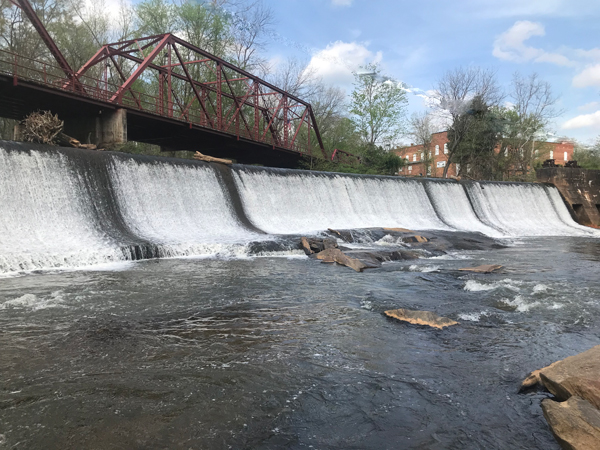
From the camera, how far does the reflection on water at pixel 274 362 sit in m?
2.62

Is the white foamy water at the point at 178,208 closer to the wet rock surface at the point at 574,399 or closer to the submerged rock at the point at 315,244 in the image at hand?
the submerged rock at the point at 315,244

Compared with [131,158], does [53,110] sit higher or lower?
higher

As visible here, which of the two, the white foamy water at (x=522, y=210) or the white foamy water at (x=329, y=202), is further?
the white foamy water at (x=522, y=210)

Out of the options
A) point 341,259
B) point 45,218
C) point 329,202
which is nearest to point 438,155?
point 329,202

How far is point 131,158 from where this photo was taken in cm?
1286

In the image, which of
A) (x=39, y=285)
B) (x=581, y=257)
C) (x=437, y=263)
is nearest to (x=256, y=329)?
(x=39, y=285)

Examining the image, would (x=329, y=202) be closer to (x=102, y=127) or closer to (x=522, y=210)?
(x=102, y=127)

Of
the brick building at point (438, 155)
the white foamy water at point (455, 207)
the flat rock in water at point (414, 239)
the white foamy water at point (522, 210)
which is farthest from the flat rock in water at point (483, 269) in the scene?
the brick building at point (438, 155)

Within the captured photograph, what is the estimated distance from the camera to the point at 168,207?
13.0 m

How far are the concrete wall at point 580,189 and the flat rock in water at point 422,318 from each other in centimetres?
→ 2813

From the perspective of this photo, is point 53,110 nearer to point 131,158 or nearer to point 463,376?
point 131,158

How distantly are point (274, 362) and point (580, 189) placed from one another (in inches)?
1230

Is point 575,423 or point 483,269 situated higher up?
point 575,423

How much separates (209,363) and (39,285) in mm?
4540
